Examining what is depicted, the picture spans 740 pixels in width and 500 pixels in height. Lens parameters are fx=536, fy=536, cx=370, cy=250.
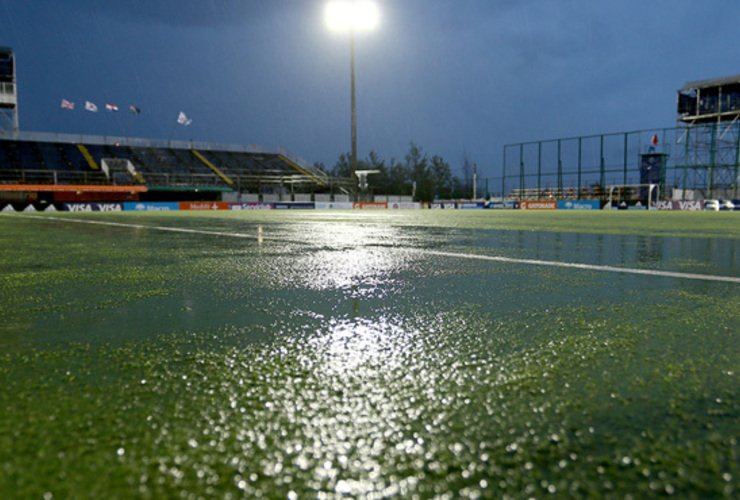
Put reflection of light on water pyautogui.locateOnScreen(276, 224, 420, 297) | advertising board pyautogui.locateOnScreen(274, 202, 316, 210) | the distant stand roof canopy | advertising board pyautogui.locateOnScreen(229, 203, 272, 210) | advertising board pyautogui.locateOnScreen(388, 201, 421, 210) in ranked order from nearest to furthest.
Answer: reflection of light on water pyautogui.locateOnScreen(276, 224, 420, 297) < advertising board pyautogui.locateOnScreen(229, 203, 272, 210) < advertising board pyautogui.locateOnScreen(274, 202, 316, 210) < advertising board pyautogui.locateOnScreen(388, 201, 421, 210) < the distant stand roof canopy

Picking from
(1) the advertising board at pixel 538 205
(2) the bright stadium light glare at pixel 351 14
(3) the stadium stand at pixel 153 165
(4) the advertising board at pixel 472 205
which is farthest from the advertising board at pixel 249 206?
(1) the advertising board at pixel 538 205

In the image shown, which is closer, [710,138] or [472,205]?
[472,205]

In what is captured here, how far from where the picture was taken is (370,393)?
0.87 m

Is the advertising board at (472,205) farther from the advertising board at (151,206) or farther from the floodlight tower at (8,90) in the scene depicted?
the floodlight tower at (8,90)

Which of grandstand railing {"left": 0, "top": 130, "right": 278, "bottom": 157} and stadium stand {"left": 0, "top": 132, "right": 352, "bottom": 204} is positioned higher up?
grandstand railing {"left": 0, "top": 130, "right": 278, "bottom": 157}

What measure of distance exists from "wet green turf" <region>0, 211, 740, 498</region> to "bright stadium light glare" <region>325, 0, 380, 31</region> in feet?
105

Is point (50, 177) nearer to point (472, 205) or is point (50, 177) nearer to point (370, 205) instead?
point (370, 205)

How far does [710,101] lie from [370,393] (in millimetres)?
46719

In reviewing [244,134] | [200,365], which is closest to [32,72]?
[244,134]

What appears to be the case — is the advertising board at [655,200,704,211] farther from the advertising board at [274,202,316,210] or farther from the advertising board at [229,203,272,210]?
the advertising board at [229,203,272,210]

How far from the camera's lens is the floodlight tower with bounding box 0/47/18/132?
30031 millimetres

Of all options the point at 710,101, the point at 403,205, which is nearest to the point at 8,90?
the point at 403,205

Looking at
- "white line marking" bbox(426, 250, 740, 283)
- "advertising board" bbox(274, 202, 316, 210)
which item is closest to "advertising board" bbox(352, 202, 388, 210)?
"advertising board" bbox(274, 202, 316, 210)

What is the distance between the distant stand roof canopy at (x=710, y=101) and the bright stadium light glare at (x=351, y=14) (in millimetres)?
24124
